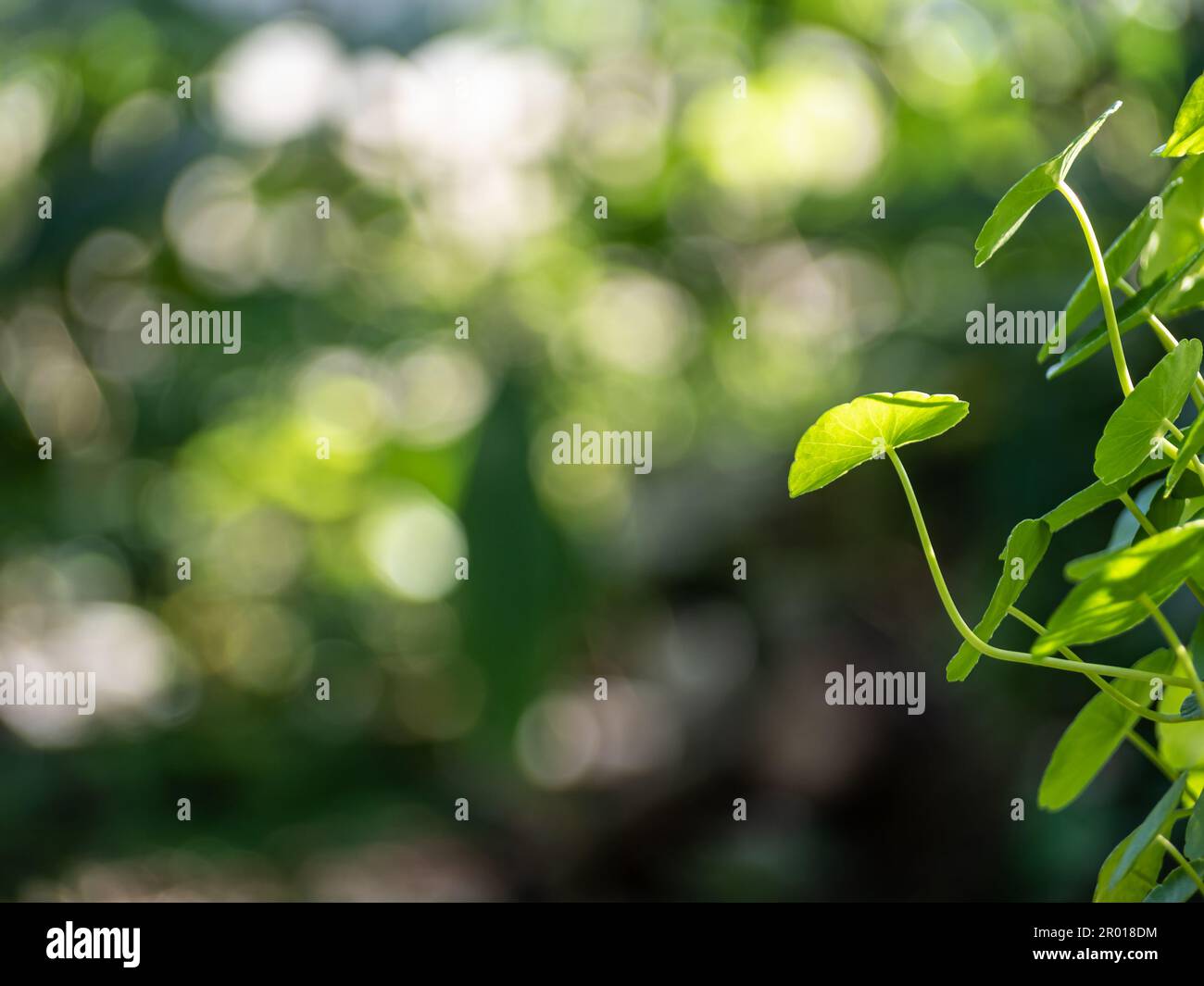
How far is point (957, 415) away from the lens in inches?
10.4

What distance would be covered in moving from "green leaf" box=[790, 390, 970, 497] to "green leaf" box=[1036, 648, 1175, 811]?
0.10 meters

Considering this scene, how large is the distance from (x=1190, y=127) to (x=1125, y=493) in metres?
0.09

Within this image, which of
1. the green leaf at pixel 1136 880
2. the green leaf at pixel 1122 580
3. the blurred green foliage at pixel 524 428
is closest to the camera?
the green leaf at pixel 1122 580

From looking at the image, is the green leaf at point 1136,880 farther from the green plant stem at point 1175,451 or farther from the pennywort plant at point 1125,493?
the green plant stem at point 1175,451

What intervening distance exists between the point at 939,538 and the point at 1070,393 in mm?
260

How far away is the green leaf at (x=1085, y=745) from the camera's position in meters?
0.31

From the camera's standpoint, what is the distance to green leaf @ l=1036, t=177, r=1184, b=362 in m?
0.28

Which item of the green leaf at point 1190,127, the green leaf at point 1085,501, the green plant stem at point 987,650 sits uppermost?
the green leaf at point 1190,127

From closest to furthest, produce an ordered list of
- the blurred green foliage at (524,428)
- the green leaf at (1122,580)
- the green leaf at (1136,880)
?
the green leaf at (1122,580) < the green leaf at (1136,880) < the blurred green foliage at (524,428)

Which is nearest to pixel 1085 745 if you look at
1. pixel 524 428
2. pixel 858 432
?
pixel 858 432

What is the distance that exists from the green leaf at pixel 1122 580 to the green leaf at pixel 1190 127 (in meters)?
0.10

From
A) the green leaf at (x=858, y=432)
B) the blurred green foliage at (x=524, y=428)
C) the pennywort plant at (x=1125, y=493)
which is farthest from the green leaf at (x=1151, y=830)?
the blurred green foliage at (x=524, y=428)

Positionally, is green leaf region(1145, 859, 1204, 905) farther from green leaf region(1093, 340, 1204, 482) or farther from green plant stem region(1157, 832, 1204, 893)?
green leaf region(1093, 340, 1204, 482)
